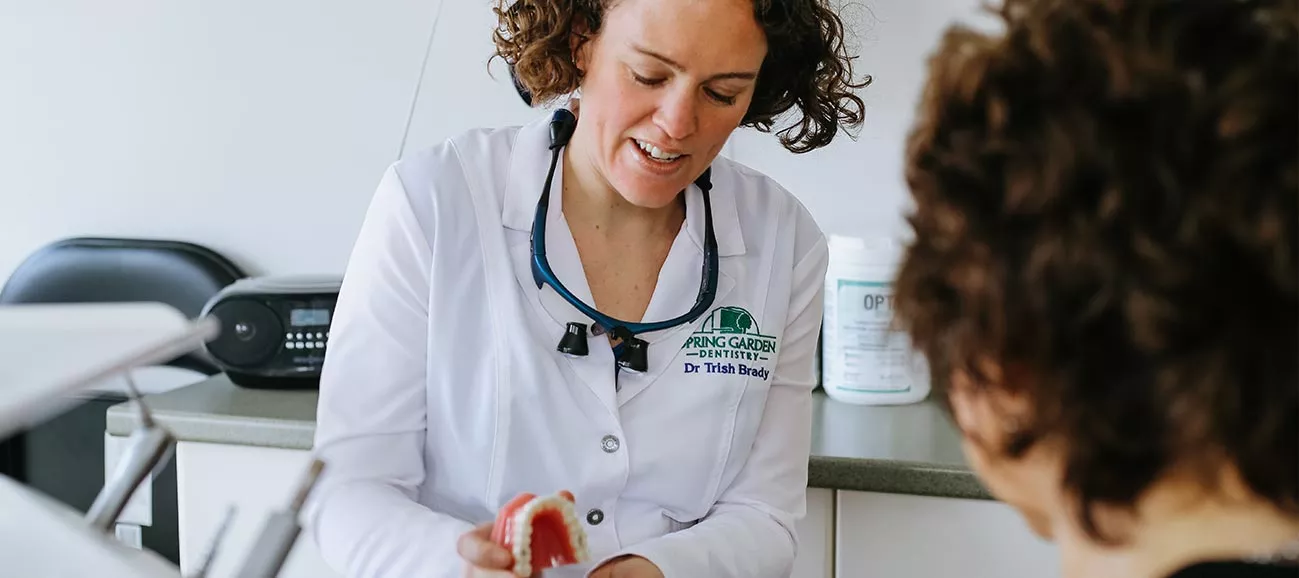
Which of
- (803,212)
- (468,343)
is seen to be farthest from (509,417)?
(803,212)

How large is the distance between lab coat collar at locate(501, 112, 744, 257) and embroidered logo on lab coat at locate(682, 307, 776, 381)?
0.09 m

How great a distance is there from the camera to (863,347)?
6.42 ft

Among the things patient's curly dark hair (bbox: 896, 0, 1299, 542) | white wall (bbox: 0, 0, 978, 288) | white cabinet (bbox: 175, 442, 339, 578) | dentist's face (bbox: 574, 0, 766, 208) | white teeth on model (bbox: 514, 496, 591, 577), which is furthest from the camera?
white wall (bbox: 0, 0, 978, 288)

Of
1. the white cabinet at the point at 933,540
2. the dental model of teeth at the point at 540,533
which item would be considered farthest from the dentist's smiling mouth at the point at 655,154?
the white cabinet at the point at 933,540

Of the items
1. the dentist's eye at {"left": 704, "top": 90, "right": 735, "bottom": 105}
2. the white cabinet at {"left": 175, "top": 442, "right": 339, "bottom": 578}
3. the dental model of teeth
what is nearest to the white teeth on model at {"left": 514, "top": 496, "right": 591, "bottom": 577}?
the dental model of teeth

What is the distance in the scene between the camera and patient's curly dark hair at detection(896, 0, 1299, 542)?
2.13 ft

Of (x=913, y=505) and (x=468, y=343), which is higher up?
(x=468, y=343)

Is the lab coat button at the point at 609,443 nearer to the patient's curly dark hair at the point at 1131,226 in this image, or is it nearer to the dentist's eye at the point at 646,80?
the dentist's eye at the point at 646,80

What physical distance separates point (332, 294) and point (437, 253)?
577mm

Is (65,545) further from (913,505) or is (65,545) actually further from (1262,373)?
(913,505)

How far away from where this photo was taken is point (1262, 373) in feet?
2.23

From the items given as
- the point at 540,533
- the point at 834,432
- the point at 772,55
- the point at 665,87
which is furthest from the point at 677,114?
the point at 834,432

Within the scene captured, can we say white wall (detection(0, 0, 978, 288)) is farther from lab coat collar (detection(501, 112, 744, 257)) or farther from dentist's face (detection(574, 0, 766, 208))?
dentist's face (detection(574, 0, 766, 208))

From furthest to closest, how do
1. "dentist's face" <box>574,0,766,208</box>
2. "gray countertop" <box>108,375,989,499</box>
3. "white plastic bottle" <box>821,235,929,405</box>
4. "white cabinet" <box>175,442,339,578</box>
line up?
"white plastic bottle" <box>821,235,929,405</box>
"white cabinet" <box>175,442,339,578</box>
"gray countertop" <box>108,375,989,499</box>
"dentist's face" <box>574,0,766,208</box>
